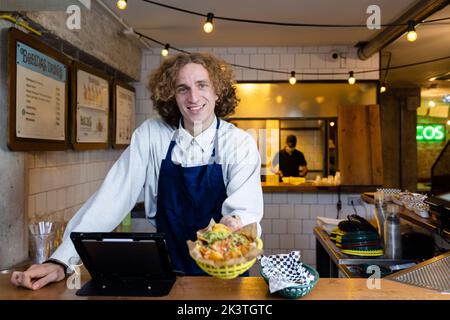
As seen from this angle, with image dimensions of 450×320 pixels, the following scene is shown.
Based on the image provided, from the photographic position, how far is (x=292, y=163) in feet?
17.4

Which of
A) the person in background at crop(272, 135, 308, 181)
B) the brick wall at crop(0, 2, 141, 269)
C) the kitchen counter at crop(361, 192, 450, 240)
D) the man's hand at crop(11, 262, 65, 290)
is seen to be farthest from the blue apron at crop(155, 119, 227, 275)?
the person in background at crop(272, 135, 308, 181)

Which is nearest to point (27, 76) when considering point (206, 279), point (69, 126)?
point (69, 126)

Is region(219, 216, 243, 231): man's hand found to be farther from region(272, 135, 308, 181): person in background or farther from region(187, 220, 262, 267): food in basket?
region(272, 135, 308, 181): person in background

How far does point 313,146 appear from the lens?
5758mm

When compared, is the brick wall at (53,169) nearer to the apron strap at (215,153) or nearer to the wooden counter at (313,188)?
the apron strap at (215,153)

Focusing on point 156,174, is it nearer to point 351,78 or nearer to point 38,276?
point 38,276

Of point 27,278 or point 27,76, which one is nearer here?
point 27,278

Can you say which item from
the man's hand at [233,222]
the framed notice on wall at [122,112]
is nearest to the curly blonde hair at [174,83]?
the man's hand at [233,222]

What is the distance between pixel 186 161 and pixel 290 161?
372 cm

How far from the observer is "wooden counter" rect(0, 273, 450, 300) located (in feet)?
3.71

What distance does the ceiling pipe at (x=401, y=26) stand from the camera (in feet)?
9.66

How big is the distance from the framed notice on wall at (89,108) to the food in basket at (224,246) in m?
2.24

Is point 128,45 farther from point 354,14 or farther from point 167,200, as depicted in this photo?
point 167,200
